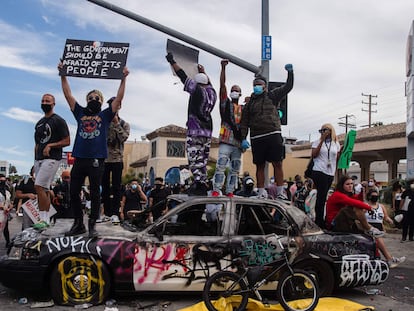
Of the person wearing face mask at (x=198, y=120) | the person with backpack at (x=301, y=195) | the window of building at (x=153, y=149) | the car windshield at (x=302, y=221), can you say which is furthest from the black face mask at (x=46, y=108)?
the window of building at (x=153, y=149)

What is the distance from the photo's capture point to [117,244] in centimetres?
573

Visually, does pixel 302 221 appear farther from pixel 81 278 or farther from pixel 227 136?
pixel 81 278

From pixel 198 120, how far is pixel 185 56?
1.07 metres

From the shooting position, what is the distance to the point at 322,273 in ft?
20.2

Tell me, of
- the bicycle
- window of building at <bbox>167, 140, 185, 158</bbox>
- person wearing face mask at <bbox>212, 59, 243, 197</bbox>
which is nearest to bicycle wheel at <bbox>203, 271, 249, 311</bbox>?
the bicycle

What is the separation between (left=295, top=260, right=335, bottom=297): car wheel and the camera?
240 inches

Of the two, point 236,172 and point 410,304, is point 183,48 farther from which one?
point 410,304

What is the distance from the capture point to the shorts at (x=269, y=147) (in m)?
7.57

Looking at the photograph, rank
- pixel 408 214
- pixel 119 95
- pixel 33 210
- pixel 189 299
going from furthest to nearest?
1. pixel 408 214
2. pixel 33 210
3. pixel 119 95
4. pixel 189 299

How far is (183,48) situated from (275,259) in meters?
3.71

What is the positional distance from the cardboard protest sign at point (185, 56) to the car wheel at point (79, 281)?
3456 mm

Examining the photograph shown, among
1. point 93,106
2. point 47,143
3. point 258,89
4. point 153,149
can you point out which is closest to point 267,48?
point 258,89

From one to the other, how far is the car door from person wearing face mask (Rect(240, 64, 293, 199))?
2.00 m

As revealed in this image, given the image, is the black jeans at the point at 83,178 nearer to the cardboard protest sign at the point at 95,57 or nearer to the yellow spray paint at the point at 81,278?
the yellow spray paint at the point at 81,278
